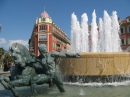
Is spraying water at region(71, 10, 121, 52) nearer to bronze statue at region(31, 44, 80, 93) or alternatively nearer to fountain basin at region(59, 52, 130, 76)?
fountain basin at region(59, 52, 130, 76)

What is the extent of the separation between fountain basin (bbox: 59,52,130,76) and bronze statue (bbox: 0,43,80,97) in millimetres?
2943

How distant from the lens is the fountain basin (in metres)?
9.48

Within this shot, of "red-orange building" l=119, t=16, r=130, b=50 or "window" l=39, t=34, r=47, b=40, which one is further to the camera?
"window" l=39, t=34, r=47, b=40

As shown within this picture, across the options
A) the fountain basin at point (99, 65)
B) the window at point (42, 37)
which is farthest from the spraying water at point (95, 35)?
the window at point (42, 37)

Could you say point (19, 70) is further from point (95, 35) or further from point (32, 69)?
point (95, 35)

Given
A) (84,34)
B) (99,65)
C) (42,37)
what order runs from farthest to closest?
(42,37)
(84,34)
(99,65)

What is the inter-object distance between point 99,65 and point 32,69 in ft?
12.2

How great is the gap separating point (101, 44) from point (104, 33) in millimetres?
A: 1747

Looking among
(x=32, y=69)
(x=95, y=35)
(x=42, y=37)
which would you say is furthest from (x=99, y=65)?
(x=42, y=37)

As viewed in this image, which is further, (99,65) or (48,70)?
(99,65)

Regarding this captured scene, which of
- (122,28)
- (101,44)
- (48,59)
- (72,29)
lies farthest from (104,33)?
(48,59)

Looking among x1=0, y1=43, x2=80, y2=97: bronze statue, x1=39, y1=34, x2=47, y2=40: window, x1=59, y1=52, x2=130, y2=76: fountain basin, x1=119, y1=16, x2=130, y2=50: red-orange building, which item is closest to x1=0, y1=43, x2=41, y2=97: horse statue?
x1=0, y1=43, x2=80, y2=97: bronze statue

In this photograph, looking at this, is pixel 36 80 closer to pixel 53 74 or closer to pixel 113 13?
pixel 53 74

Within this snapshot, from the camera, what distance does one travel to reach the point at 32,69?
651cm
